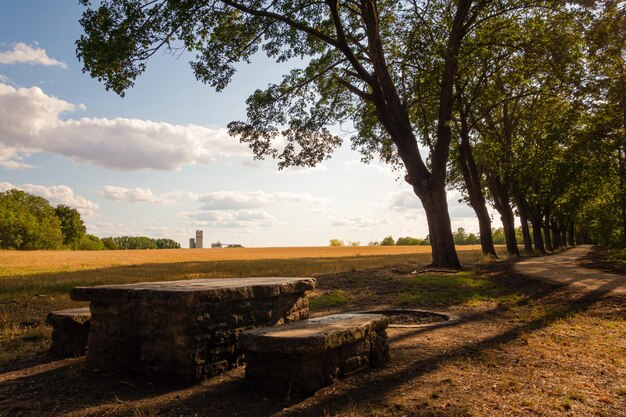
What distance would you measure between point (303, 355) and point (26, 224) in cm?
8206

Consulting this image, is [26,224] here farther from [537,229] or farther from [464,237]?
[464,237]

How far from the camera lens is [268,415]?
362 centimetres

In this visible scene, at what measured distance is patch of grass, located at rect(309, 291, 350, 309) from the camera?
32.4ft

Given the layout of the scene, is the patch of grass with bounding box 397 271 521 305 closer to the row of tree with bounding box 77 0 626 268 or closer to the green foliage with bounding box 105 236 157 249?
the row of tree with bounding box 77 0 626 268

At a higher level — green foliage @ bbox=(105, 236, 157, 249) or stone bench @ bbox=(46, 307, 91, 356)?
green foliage @ bbox=(105, 236, 157, 249)

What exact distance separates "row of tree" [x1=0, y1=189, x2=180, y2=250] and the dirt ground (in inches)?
3049

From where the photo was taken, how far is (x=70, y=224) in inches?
3556

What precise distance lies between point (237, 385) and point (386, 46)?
17.6 m

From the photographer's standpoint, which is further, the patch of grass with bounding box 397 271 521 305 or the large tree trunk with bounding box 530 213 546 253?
the large tree trunk with bounding box 530 213 546 253

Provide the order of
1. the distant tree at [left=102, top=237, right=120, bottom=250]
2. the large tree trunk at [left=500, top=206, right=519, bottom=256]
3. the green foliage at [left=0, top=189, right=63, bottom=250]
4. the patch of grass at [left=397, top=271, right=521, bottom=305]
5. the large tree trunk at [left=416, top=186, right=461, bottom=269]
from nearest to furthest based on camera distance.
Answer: the patch of grass at [left=397, top=271, right=521, bottom=305], the large tree trunk at [left=416, top=186, right=461, bottom=269], the large tree trunk at [left=500, top=206, right=519, bottom=256], the green foliage at [left=0, top=189, right=63, bottom=250], the distant tree at [left=102, top=237, right=120, bottom=250]

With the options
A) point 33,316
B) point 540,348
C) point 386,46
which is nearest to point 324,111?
point 386,46

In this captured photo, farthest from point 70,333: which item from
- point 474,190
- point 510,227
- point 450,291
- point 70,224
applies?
point 70,224

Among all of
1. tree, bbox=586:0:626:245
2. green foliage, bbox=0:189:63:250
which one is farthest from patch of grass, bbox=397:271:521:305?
green foliage, bbox=0:189:63:250

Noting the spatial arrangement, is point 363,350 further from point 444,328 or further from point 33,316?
point 33,316
